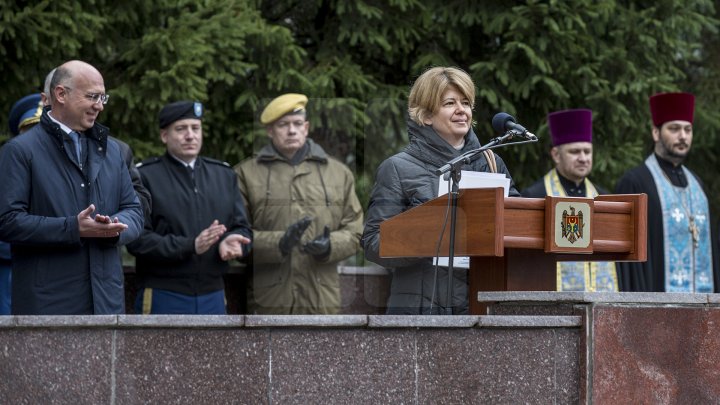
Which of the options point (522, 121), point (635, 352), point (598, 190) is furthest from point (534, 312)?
point (522, 121)

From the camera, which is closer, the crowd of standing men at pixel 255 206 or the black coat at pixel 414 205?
the black coat at pixel 414 205

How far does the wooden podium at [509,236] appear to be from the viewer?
6043mm

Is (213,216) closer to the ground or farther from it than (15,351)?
farther from it

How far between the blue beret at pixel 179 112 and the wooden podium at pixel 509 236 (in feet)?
9.55

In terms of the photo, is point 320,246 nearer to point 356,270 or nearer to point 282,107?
point 356,270

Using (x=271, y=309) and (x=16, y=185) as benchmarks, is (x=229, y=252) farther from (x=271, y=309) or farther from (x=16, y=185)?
(x=16, y=185)

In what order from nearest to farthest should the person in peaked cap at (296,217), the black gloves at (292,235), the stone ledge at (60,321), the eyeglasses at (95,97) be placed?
the stone ledge at (60,321)
the eyeglasses at (95,97)
the black gloves at (292,235)
the person in peaked cap at (296,217)

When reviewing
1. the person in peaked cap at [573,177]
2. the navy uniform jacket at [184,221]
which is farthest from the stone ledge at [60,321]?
the person in peaked cap at [573,177]

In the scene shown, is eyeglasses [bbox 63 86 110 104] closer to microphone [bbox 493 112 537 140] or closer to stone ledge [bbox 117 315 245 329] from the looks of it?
stone ledge [bbox 117 315 245 329]

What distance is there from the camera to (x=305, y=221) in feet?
Answer: 30.1

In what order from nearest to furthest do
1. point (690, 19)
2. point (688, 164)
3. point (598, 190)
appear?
point (598, 190) < point (690, 19) < point (688, 164)

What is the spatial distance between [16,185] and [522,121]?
6.27 metres

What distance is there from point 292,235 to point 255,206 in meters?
0.38

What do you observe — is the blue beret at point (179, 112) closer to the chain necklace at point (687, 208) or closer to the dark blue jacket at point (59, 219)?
the dark blue jacket at point (59, 219)
